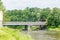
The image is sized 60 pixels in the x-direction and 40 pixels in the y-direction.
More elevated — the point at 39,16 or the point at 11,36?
the point at 11,36

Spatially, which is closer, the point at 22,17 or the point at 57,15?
the point at 57,15

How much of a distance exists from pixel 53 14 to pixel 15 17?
26.5 metres

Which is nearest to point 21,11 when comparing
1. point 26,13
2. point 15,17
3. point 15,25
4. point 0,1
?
point 26,13

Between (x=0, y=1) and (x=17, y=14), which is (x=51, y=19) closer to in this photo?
(x=0, y=1)

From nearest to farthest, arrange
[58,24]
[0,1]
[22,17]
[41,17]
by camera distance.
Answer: [0,1], [58,24], [41,17], [22,17]

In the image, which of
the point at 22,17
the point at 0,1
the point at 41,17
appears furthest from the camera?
the point at 22,17

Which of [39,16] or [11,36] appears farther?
[39,16]

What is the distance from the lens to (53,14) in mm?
81938

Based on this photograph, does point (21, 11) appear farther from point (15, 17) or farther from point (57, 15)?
point (57, 15)

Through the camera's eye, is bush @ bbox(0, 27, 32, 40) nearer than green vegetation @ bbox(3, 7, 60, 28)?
Yes

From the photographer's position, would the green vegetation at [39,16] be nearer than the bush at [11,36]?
No

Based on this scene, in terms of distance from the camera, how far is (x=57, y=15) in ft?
268

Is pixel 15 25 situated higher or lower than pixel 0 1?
lower

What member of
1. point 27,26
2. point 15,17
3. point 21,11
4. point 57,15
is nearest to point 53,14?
point 57,15
